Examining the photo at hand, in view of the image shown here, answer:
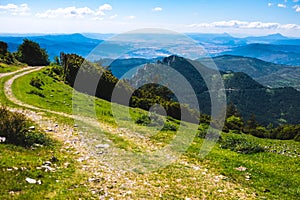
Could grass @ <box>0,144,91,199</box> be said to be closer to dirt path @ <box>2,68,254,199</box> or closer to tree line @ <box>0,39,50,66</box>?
dirt path @ <box>2,68,254,199</box>

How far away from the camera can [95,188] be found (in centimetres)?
1277

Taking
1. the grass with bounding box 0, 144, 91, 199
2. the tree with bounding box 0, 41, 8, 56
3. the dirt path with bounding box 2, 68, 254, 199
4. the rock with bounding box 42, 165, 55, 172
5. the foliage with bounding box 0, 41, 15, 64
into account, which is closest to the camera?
the grass with bounding box 0, 144, 91, 199

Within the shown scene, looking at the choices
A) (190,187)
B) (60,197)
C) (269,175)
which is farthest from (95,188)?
(269,175)

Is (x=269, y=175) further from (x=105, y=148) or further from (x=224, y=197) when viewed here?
(x=105, y=148)

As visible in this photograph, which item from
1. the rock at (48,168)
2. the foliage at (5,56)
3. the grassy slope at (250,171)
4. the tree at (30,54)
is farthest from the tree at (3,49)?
the rock at (48,168)

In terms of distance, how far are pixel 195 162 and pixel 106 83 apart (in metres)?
40.2

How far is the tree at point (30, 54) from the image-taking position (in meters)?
74.4

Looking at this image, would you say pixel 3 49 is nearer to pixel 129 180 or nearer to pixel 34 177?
pixel 34 177

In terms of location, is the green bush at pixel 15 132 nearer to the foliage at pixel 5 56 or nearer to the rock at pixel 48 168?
the rock at pixel 48 168

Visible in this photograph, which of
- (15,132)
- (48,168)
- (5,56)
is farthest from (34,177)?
(5,56)

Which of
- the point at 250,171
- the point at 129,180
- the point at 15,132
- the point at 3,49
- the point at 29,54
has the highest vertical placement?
the point at 3,49

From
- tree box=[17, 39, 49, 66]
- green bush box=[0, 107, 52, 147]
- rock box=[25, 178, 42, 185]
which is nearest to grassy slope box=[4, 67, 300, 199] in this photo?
rock box=[25, 178, 42, 185]

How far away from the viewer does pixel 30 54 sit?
251ft

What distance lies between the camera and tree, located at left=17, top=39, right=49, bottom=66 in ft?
244
